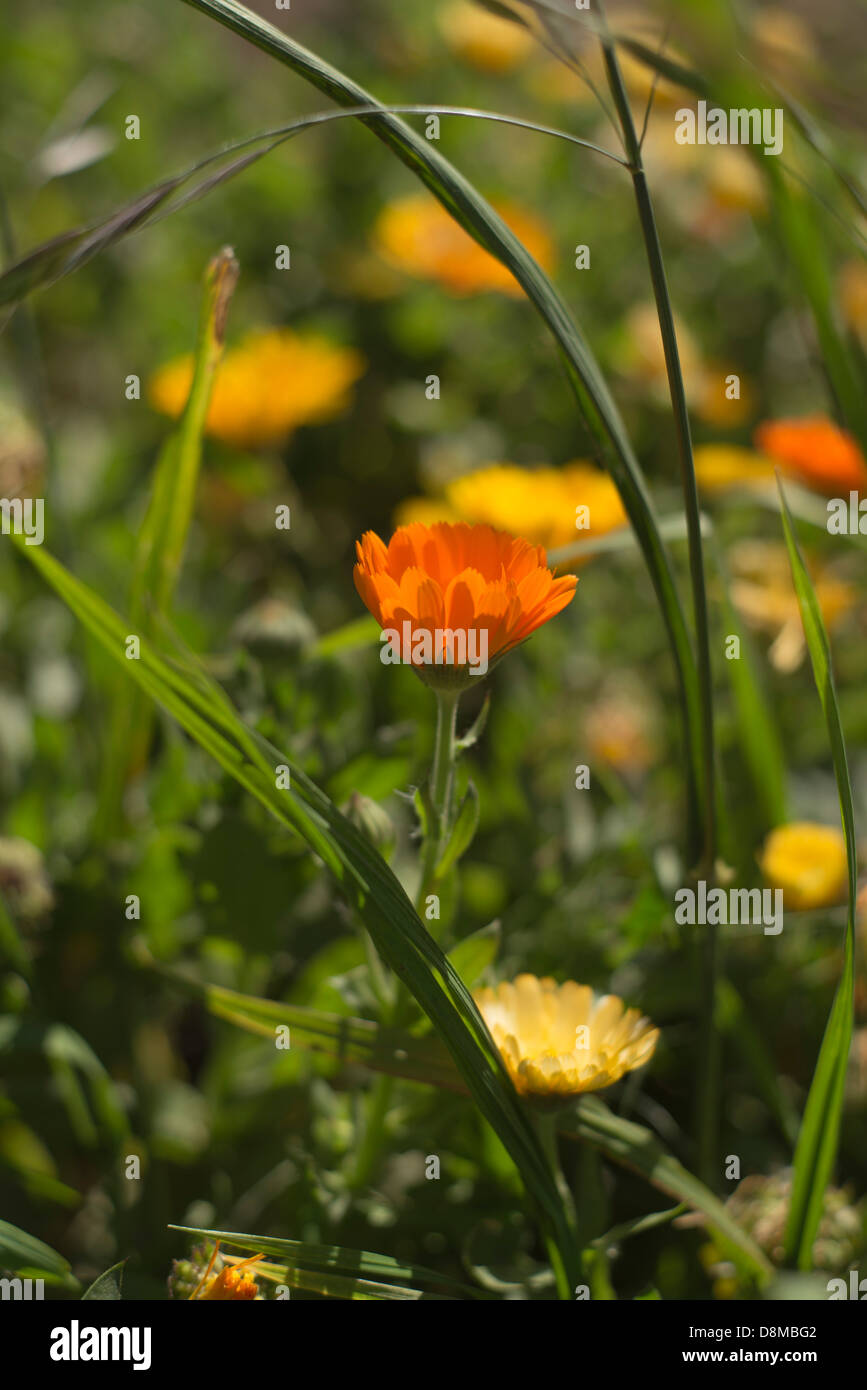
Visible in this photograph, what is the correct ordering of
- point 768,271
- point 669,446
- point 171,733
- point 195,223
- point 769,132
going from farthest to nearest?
point 195,223, point 768,271, point 669,446, point 171,733, point 769,132

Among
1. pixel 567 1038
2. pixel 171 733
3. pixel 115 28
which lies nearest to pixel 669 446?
pixel 171 733

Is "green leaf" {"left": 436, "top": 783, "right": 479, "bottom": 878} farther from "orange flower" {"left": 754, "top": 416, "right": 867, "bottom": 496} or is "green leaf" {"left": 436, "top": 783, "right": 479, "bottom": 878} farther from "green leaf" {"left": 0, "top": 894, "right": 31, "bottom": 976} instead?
"orange flower" {"left": 754, "top": 416, "right": 867, "bottom": 496}

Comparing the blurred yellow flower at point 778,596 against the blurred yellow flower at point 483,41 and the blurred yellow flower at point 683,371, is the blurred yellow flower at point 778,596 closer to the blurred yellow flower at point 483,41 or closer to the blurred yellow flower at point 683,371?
the blurred yellow flower at point 683,371

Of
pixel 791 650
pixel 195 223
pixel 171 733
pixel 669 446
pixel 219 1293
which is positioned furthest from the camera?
pixel 195 223

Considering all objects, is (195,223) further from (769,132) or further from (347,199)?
(769,132)

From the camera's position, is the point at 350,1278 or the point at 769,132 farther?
the point at 769,132

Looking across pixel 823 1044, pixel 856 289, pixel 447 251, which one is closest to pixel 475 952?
pixel 823 1044
